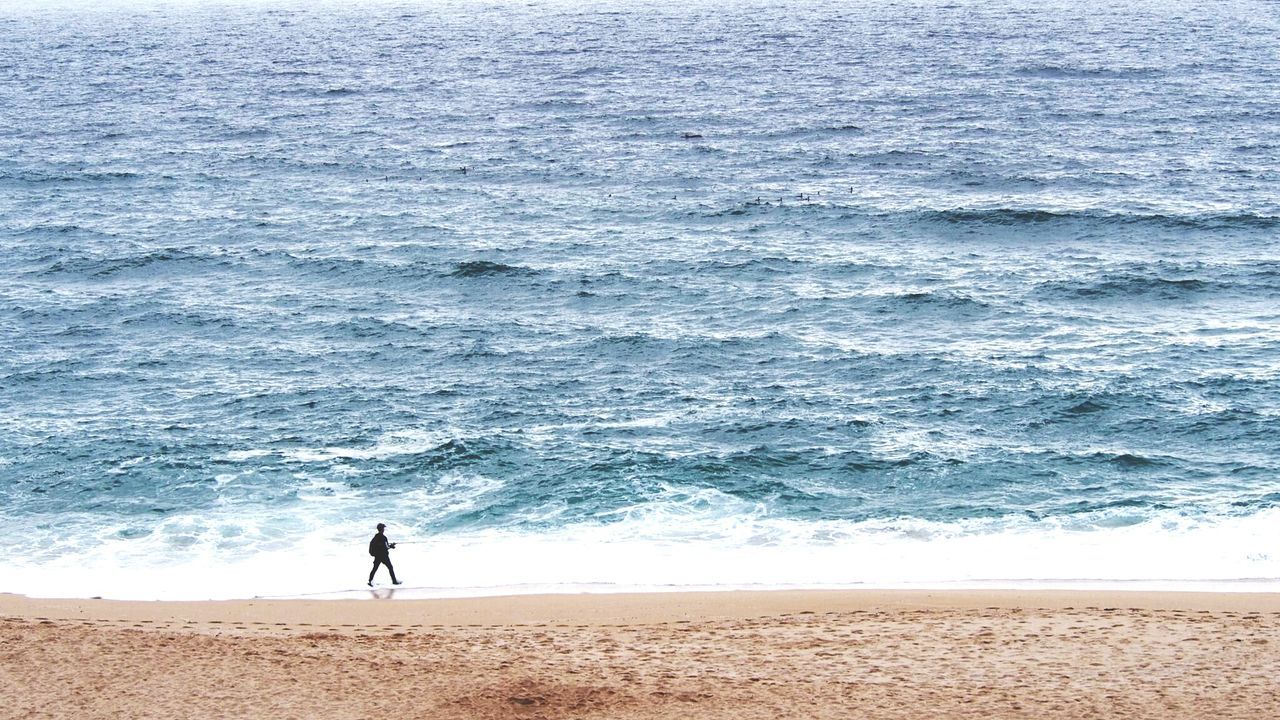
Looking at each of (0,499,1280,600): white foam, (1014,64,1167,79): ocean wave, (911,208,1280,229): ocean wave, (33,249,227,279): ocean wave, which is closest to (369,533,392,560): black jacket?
(0,499,1280,600): white foam

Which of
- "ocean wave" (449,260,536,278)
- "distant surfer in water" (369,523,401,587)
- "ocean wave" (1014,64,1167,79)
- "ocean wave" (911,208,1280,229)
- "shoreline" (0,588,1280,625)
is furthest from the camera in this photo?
"ocean wave" (1014,64,1167,79)

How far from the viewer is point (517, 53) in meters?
120

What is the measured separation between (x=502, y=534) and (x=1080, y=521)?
45.7ft

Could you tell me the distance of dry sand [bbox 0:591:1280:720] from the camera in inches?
852

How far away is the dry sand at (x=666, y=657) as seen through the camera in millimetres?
21641

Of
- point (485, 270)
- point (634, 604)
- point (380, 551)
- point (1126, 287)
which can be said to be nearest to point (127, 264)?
point (485, 270)

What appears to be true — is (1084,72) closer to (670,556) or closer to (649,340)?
(649,340)

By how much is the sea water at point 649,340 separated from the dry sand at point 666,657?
213cm

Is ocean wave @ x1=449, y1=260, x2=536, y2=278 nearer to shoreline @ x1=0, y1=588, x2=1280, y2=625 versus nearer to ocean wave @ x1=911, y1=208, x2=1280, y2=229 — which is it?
ocean wave @ x1=911, y1=208, x2=1280, y2=229

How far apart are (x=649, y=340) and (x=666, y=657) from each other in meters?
21.8

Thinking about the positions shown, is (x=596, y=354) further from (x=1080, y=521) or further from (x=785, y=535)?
(x=1080, y=521)

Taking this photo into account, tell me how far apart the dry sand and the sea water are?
2134mm

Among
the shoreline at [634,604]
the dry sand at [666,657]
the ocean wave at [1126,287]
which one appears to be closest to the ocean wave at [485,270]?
the ocean wave at [1126,287]

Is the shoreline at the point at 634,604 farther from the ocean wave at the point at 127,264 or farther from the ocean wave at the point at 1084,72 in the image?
the ocean wave at the point at 1084,72
